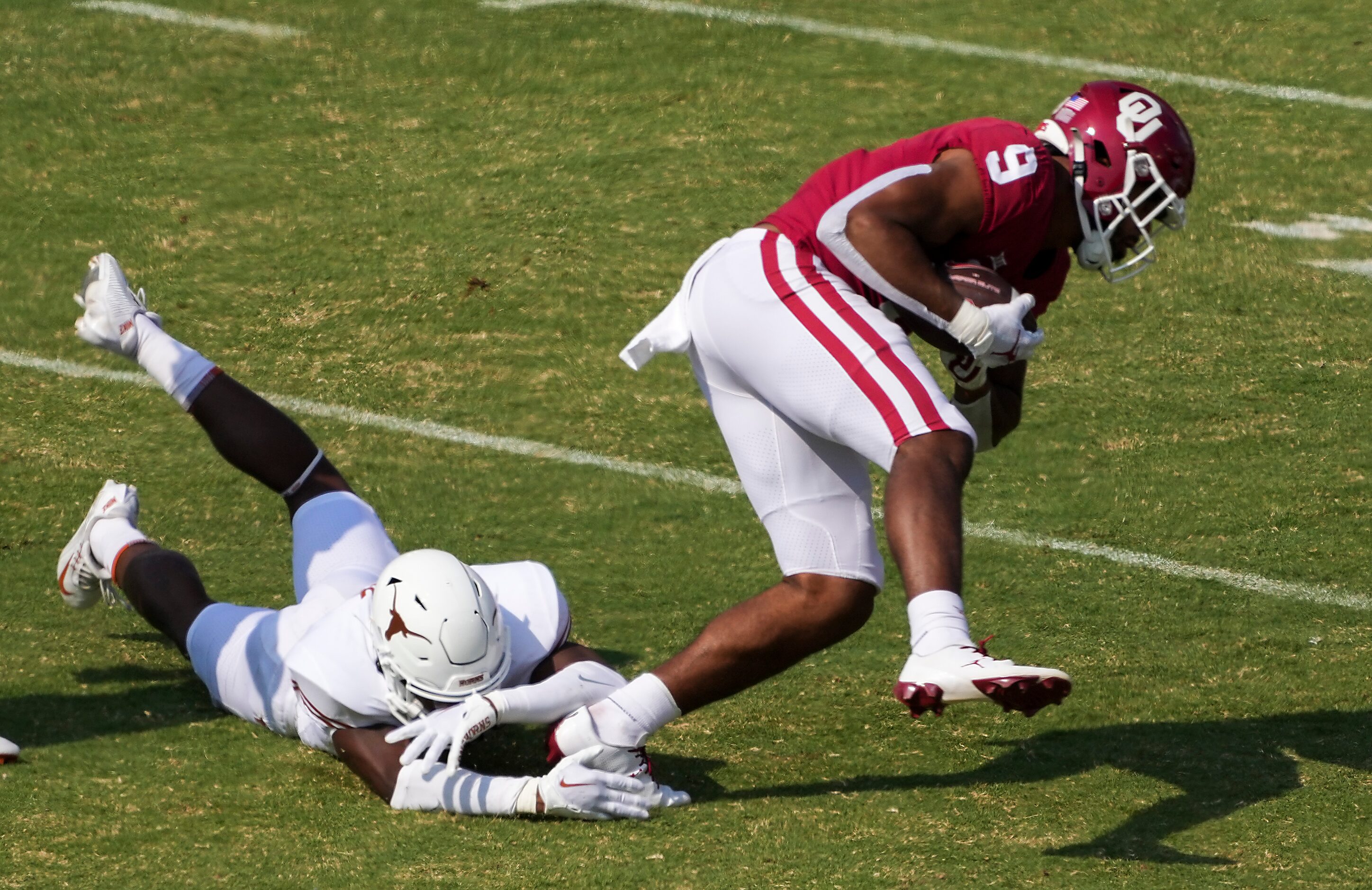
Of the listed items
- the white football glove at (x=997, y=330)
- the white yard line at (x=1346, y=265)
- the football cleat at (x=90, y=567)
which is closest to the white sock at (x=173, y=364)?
the football cleat at (x=90, y=567)

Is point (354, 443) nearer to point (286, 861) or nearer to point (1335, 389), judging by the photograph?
point (286, 861)

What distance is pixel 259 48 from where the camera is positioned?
8469mm

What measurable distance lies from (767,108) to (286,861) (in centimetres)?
511

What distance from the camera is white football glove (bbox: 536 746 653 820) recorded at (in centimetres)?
360

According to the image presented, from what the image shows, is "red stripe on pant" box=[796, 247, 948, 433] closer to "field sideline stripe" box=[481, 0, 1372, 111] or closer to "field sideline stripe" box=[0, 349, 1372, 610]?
"field sideline stripe" box=[0, 349, 1372, 610]

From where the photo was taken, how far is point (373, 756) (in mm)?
3742

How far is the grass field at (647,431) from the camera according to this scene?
→ 3.65 metres

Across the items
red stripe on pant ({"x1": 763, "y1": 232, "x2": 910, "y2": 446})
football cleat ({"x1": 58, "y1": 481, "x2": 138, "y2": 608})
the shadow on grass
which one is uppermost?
red stripe on pant ({"x1": 763, "y1": 232, "x2": 910, "y2": 446})

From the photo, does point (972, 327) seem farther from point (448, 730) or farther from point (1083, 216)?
point (448, 730)

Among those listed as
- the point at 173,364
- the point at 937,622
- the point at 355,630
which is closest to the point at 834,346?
the point at 937,622

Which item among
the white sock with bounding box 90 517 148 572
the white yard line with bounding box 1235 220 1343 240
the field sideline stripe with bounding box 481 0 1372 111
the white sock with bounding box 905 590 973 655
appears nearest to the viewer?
the white sock with bounding box 905 590 973 655

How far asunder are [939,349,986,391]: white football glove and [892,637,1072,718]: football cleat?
937mm

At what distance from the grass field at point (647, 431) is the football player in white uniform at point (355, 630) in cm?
9

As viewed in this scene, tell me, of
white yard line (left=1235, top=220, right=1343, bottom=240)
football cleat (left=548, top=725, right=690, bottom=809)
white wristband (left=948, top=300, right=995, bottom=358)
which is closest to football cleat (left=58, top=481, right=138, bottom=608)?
football cleat (left=548, top=725, right=690, bottom=809)
